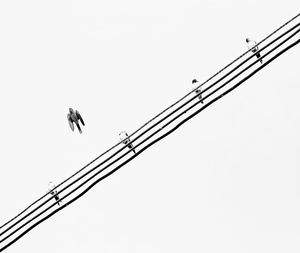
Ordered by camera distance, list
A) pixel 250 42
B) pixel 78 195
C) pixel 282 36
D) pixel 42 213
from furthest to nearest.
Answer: pixel 250 42
pixel 42 213
pixel 78 195
pixel 282 36

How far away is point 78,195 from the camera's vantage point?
5645 mm

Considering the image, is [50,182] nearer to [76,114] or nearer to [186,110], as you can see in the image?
[76,114]

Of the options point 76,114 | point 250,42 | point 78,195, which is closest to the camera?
point 78,195

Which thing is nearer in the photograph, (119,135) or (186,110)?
(186,110)

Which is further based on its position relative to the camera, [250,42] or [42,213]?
[250,42]

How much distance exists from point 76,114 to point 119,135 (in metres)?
1.35

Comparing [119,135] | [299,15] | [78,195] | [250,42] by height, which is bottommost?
[78,195]

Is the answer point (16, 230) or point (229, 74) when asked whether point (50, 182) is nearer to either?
point (16, 230)

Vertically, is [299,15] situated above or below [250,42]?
below

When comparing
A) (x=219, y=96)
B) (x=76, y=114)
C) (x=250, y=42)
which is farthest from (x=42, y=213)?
(x=250, y=42)

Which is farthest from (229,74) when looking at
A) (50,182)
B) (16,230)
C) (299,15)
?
(50,182)

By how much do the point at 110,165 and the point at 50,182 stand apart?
9421 mm

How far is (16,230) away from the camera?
6.12m

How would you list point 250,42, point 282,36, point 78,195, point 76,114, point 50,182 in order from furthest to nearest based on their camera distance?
1. point 250,42
2. point 50,182
3. point 76,114
4. point 78,195
5. point 282,36
